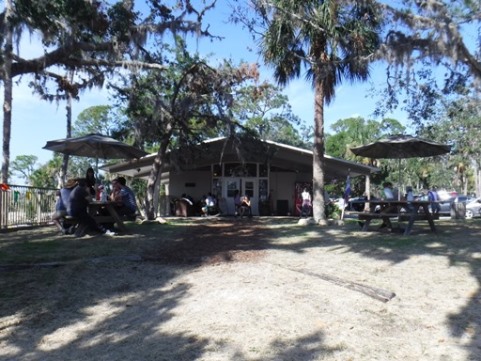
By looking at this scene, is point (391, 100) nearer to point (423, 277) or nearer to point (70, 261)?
point (423, 277)

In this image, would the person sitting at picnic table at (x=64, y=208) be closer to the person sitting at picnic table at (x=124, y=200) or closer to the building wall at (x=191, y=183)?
the person sitting at picnic table at (x=124, y=200)

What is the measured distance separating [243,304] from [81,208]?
5927mm

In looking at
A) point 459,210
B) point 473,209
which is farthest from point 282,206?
point 473,209

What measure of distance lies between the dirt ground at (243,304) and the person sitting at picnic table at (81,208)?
1.51 m

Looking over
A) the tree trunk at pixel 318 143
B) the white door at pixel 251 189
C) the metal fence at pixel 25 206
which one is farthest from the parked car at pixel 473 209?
the metal fence at pixel 25 206

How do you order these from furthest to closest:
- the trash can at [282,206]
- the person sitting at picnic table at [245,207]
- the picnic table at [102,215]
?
the trash can at [282,206], the person sitting at picnic table at [245,207], the picnic table at [102,215]

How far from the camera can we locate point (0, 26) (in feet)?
32.6

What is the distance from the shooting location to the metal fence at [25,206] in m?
11.9

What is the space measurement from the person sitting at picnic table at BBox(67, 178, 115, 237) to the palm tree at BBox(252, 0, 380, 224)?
6.93 m

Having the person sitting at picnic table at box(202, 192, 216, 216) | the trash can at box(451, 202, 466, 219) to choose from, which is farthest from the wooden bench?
the person sitting at picnic table at box(202, 192, 216, 216)

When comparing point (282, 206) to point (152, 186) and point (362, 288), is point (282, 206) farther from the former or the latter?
point (362, 288)

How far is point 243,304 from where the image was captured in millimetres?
4977

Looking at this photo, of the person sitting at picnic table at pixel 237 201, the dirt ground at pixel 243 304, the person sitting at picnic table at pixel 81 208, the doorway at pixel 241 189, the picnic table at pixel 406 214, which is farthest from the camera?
the doorway at pixel 241 189

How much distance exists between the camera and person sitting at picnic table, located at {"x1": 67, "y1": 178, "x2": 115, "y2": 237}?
978 cm
